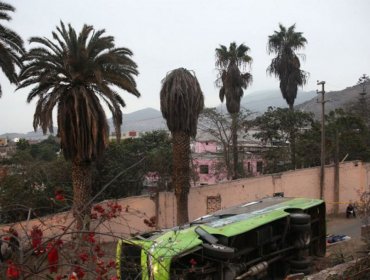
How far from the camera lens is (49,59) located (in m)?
18.2

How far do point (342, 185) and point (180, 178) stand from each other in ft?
56.8

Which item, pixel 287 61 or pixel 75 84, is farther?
pixel 287 61

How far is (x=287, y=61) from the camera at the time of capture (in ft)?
143

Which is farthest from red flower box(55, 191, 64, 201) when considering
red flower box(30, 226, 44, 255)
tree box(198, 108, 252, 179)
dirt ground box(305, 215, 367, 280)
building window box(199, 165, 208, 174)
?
building window box(199, 165, 208, 174)

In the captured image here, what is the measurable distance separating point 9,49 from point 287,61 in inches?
1202

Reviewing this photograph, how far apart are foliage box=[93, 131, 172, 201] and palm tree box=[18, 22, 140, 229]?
33.1 ft

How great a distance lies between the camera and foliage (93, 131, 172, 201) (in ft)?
96.3

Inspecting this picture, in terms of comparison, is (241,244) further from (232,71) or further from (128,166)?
(232,71)

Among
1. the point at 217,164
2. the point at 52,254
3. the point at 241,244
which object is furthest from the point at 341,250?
the point at 217,164

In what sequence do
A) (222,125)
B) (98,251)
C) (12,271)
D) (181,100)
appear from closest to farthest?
(12,271), (98,251), (181,100), (222,125)

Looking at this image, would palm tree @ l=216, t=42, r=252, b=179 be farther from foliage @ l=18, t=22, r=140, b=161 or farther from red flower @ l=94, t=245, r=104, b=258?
red flower @ l=94, t=245, r=104, b=258

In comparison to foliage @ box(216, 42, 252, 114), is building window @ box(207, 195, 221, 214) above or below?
below

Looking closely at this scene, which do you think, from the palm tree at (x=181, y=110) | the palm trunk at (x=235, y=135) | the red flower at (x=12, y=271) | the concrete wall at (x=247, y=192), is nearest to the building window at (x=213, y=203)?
the concrete wall at (x=247, y=192)

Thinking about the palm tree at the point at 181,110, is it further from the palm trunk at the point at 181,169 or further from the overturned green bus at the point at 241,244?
the overturned green bus at the point at 241,244
